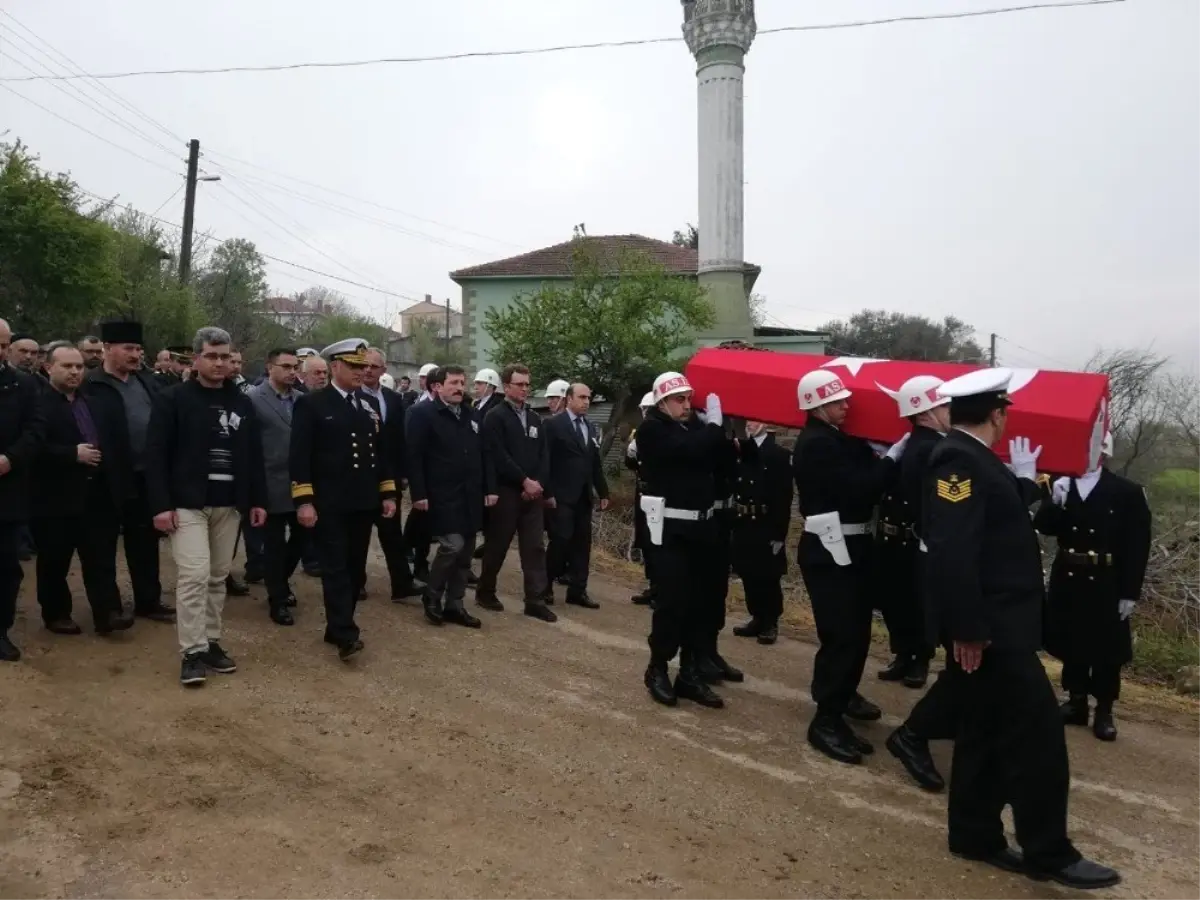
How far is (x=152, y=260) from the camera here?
87.5 feet

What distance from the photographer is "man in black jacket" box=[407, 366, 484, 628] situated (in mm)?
6492

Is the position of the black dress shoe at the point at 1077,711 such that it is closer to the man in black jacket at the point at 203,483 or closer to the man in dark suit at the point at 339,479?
the man in dark suit at the point at 339,479

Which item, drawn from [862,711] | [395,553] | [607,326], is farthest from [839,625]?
[607,326]

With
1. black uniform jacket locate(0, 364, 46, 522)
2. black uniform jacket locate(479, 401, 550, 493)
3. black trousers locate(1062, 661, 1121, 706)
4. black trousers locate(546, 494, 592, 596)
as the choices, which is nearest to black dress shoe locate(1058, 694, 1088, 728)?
black trousers locate(1062, 661, 1121, 706)

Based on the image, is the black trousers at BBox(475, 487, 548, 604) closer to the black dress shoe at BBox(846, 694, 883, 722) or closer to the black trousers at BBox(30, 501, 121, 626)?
the black trousers at BBox(30, 501, 121, 626)

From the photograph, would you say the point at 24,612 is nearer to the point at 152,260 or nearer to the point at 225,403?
the point at 225,403

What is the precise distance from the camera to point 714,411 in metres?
5.30

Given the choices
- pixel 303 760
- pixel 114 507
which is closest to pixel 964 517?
pixel 303 760

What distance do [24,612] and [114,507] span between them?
3.91 feet

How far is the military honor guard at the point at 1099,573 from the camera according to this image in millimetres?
5348

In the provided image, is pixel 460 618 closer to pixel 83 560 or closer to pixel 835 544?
pixel 83 560

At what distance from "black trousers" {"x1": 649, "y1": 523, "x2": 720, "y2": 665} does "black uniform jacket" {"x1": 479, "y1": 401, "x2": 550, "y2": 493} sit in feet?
6.98

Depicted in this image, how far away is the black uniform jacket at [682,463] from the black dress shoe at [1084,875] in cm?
242

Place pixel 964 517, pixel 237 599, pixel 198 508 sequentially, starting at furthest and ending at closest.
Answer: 1. pixel 237 599
2. pixel 198 508
3. pixel 964 517
